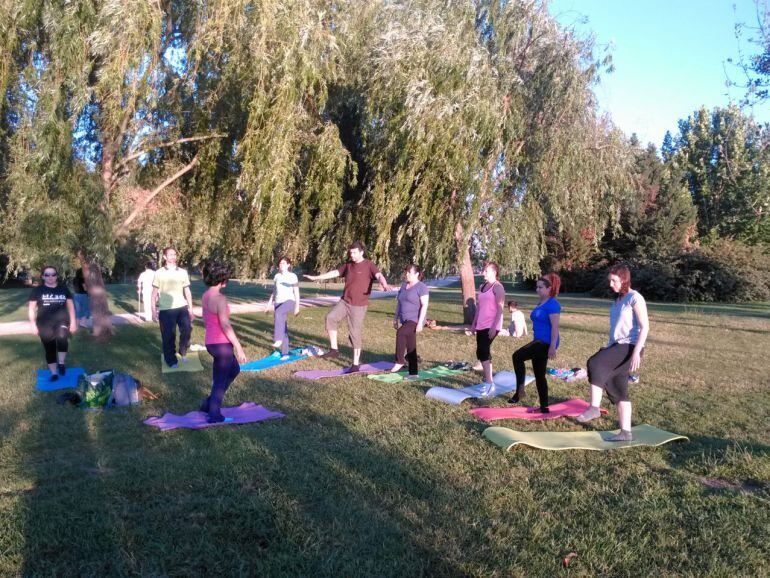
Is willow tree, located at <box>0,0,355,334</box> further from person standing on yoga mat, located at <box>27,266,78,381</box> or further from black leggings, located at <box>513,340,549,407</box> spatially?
black leggings, located at <box>513,340,549,407</box>

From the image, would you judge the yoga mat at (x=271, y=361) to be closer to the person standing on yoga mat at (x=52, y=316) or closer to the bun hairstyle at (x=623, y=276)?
the person standing on yoga mat at (x=52, y=316)

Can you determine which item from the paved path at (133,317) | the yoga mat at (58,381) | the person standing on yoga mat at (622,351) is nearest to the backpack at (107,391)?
the yoga mat at (58,381)

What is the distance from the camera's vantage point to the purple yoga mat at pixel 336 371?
881 cm

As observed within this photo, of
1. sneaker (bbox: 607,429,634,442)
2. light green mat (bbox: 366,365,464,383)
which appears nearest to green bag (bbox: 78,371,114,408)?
light green mat (bbox: 366,365,464,383)

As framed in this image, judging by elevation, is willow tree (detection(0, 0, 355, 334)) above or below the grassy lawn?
above

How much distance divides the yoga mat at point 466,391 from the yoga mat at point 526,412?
413mm

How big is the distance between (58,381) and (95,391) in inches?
68.4

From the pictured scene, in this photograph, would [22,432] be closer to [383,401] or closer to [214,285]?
[214,285]

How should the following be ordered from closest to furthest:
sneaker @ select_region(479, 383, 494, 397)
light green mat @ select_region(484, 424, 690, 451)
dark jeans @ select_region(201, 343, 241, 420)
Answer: light green mat @ select_region(484, 424, 690, 451) < dark jeans @ select_region(201, 343, 241, 420) < sneaker @ select_region(479, 383, 494, 397)

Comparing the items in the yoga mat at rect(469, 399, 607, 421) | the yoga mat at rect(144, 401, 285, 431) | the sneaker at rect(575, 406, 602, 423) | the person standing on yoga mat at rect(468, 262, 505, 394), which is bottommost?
the yoga mat at rect(469, 399, 607, 421)

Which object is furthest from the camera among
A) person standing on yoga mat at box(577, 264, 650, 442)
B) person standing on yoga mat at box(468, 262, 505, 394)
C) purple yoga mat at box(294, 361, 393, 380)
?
purple yoga mat at box(294, 361, 393, 380)

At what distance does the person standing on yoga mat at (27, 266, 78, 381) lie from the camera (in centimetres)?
823

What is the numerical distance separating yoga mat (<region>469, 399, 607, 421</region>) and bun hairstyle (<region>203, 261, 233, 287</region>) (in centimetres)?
305

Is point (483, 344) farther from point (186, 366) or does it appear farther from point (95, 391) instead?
point (95, 391)
